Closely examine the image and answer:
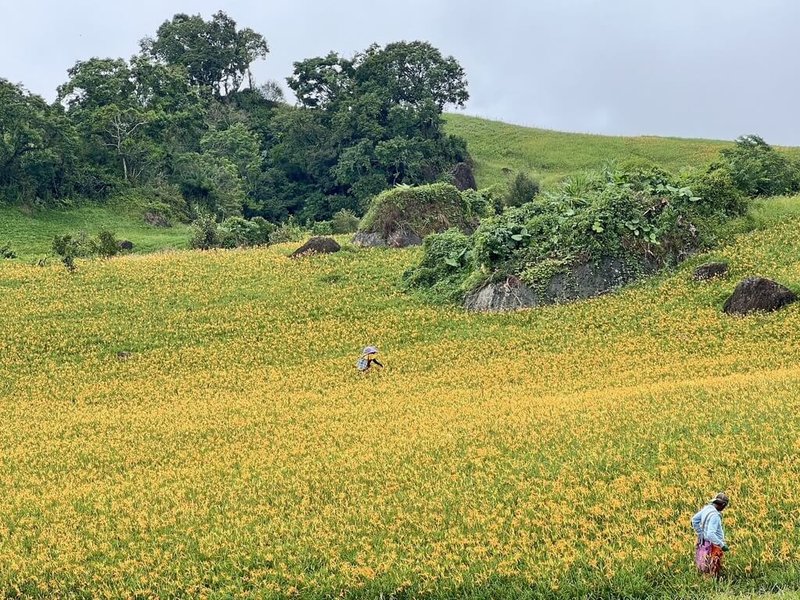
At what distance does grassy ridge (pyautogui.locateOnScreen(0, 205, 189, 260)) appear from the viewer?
173 ft

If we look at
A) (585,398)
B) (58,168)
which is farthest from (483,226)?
(58,168)

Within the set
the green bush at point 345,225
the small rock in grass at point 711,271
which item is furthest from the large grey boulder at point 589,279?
the green bush at point 345,225

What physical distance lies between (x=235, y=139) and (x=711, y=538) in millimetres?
75775

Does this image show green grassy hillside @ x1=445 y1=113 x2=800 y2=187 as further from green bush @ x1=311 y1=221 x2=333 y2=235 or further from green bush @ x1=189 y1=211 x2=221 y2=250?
green bush @ x1=189 y1=211 x2=221 y2=250

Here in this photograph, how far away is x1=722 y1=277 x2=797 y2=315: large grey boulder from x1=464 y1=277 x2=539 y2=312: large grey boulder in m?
7.13

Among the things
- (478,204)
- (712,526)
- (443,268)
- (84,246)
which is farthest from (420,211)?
(712,526)

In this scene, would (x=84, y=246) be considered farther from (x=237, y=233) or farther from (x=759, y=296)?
(x=759, y=296)

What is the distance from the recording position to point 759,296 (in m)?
24.7

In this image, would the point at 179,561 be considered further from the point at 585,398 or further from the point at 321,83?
the point at 321,83

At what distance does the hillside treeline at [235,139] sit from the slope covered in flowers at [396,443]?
3277 centimetres

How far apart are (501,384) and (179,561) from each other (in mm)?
11764

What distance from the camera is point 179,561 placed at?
1141cm

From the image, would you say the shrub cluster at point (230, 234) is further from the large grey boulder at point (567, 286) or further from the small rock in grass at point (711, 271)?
the small rock in grass at point (711, 271)

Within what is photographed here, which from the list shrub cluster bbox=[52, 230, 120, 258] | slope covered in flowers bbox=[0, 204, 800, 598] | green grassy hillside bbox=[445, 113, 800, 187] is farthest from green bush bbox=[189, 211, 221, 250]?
green grassy hillside bbox=[445, 113, 800, 187]
